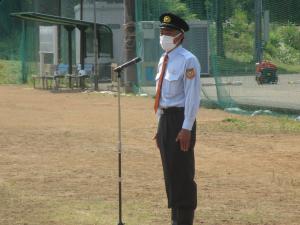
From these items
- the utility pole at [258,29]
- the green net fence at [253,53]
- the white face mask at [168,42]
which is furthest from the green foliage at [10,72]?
the white face mask at [168,42]

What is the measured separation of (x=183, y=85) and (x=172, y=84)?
0.09m

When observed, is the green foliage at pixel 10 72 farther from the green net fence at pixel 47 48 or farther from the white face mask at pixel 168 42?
the white face mask at pixel 168 42

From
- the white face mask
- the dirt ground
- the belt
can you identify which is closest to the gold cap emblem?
the white face mask

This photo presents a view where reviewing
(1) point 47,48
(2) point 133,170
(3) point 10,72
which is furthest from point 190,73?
(3) point 10,72

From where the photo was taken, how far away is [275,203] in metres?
8.38

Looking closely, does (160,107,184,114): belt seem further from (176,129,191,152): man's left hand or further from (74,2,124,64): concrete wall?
(74,2,124,64): concrete wall

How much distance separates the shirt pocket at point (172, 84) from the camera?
6.62 m

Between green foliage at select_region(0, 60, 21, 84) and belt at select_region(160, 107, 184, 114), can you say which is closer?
belt at select_region(160, 107, 184, 114)

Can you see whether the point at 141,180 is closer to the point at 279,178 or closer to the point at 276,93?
the point at 279,178

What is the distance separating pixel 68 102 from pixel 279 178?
12.4m

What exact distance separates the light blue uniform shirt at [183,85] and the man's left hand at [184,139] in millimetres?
40

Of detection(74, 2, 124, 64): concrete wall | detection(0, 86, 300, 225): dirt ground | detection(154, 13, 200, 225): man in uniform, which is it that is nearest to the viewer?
detection(154, 13, 200, 225): man in uniform

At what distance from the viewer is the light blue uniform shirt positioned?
256 inches

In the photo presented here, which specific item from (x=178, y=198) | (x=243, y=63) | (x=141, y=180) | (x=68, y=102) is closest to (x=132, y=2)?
(x=68, y=102)
